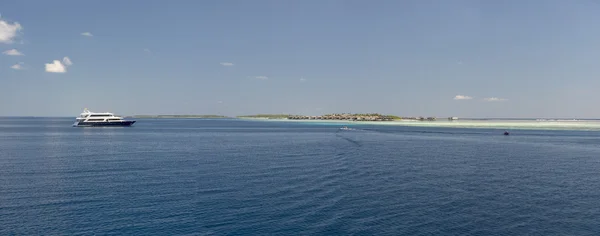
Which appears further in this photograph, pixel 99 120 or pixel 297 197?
pixel 99 120

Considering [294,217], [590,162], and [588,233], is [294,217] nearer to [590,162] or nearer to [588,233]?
[588,233]

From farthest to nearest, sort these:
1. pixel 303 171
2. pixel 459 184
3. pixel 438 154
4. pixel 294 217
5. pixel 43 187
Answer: pixel 438 154 < pixel 303 171 < pixel 459 184 < pixel 43 187 < pixel 294 217

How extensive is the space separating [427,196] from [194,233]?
1974 cm

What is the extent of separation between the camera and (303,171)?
146 ft

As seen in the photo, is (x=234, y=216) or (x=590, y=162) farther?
(x=590, y=162)

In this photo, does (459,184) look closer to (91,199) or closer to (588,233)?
(588,233)

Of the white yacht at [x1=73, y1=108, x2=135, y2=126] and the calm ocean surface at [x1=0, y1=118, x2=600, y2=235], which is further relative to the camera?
the white yacht at [x1=73, y1=108, x2=135, y2=126]

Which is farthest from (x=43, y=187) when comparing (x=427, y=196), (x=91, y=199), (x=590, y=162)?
(x=590, y=162)

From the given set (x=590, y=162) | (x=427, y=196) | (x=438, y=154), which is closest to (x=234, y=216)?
(x=427, y=196)

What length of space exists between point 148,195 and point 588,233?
31587 millimetres

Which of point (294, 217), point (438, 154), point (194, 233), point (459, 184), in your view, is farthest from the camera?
point (438, 154)

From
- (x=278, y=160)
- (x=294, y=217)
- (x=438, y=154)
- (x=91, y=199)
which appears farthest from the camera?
(x=438, y=154)

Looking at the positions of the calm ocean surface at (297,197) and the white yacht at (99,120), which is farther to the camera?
the white yacht at (99,120)

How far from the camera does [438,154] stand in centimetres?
6512
